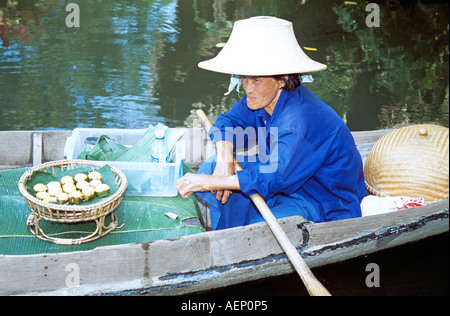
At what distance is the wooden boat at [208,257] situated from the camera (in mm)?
2406

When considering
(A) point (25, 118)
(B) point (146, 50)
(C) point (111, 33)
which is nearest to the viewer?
(A) point (25, 118)

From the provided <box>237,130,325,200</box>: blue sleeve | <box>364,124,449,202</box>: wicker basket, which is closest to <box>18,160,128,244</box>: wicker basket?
<box>237,130,325,200</box>: blue sleeve

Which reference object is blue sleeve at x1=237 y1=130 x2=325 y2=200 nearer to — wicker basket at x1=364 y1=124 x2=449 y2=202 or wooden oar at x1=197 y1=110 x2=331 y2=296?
wooden oar at x1=197 y1=110 x2=331 y2=296

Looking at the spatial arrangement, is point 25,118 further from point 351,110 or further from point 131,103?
point 351,110

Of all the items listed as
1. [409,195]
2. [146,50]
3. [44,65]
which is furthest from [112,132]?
[146,50]

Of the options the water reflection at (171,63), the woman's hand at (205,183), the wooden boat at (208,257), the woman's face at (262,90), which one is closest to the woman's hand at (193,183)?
the woman's hand at (205,183)

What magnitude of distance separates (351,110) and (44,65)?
154 inches

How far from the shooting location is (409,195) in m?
3.14

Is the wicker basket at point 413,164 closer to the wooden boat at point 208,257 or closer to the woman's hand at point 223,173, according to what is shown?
the wooden boat at point 208,257

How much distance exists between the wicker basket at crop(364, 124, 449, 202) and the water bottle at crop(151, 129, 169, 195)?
4.31 ft

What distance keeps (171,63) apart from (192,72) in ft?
1.24

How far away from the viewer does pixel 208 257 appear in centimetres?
267

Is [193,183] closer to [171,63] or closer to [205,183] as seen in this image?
[205,183]
